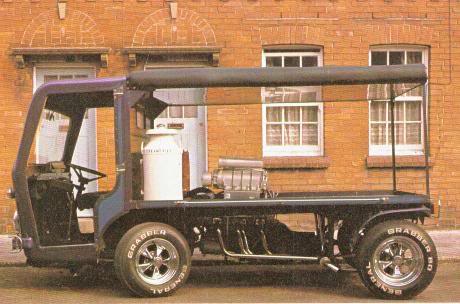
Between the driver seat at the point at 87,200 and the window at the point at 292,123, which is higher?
the window at the point at 292,123

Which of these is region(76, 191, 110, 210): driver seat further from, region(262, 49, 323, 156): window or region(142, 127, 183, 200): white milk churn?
region(262, 49, 323, 156): window

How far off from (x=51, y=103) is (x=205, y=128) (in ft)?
18.0

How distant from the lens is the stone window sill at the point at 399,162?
13.6 meters

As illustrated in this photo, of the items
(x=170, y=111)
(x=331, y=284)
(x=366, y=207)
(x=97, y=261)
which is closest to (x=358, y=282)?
(x=331, y=284)

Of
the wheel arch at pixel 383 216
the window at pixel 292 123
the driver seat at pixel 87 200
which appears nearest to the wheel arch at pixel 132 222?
the driver seat at pixel 87 200

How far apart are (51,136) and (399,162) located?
7.07m

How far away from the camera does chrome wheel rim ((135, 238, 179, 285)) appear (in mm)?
7785

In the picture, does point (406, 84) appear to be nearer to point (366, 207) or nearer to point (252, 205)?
point (366, 207)

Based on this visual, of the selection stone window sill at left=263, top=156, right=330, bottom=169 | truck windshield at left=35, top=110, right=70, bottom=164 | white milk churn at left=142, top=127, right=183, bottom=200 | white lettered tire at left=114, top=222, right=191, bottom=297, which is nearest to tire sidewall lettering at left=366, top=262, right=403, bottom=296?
white lettered tire at left=114, top=222, right=191, bottom=297

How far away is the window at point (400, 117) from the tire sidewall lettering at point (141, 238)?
6877 millimetres

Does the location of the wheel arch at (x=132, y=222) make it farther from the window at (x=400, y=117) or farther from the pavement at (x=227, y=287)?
the window at (x=400, y=117)

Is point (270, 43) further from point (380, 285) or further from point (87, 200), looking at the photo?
point (380, 285)

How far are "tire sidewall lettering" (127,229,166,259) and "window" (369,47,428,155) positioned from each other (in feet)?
22.6

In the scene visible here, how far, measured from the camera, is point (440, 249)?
1138 cm
